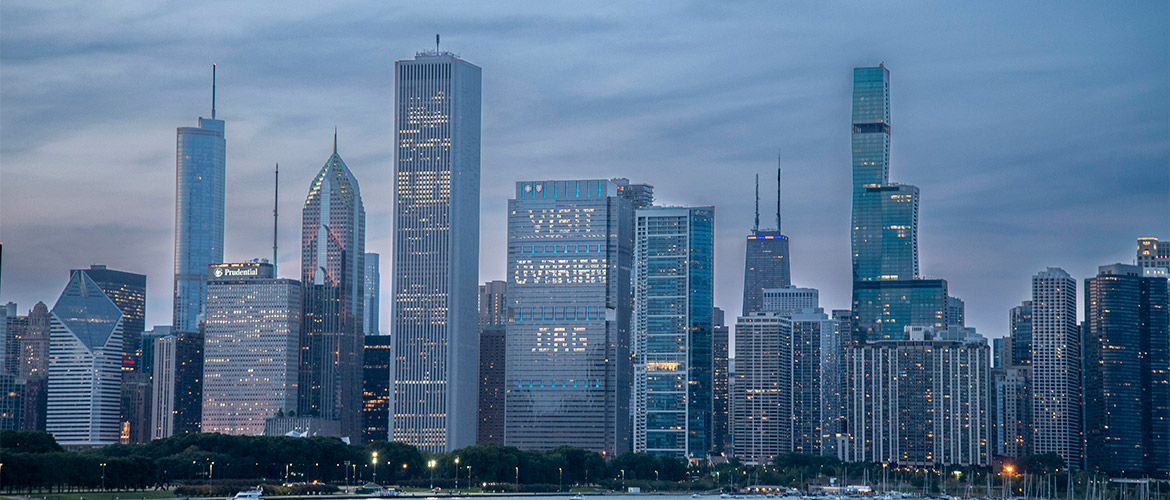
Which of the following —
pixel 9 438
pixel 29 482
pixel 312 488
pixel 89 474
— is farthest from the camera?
pixel 312 488

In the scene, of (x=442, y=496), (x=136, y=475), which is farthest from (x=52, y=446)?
(x=442, y=496)

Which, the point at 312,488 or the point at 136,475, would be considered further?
the point at 312,488

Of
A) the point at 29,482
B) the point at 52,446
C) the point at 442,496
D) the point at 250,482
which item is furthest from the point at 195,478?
the point at 29,482

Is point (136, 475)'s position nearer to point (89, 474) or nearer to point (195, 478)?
point (89, 474)

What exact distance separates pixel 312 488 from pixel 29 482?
46229 millimetres

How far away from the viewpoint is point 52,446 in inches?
7318

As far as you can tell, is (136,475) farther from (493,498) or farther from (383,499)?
(493,498)

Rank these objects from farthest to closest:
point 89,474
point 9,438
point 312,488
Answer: point 312,488 < point 9,438 < point 89,474

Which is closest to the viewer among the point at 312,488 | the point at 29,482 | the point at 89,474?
the point at 29,482

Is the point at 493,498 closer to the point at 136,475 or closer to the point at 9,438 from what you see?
the point at 136,475

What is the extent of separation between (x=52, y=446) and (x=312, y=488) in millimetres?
32360

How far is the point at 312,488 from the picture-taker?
632 ft

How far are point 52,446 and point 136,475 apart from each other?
71.0ft

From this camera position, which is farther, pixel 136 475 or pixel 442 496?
pixel 442 496
